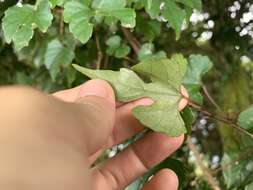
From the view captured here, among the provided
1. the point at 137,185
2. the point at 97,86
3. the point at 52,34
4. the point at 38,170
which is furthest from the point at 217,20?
the point at 38,170

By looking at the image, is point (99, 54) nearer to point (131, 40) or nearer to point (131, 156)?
point (131, 40)

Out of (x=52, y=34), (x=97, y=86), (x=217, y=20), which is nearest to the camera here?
(x=97, y=86)

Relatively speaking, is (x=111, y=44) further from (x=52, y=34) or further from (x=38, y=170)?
(x=38, y=170)

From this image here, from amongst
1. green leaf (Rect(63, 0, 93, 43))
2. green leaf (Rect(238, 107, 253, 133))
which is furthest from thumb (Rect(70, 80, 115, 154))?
green leaf (Rect(238, 107, 253, 133))

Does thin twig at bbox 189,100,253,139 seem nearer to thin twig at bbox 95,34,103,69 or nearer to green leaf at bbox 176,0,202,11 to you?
green leaf at bbox 176,0,202,11

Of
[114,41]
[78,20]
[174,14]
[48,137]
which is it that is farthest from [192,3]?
[48,137]

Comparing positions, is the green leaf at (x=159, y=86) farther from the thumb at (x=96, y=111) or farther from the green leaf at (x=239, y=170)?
the green leaf at (x=239, y=170)
